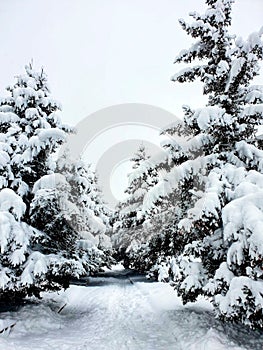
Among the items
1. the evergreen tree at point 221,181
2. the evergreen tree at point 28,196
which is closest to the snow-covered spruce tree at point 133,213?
the evergreen tree at point 28,196

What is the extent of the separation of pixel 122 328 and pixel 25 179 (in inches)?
240

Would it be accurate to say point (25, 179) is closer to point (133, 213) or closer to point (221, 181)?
point (221, 181)

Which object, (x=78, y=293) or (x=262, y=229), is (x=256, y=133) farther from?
(x=78, y=293)

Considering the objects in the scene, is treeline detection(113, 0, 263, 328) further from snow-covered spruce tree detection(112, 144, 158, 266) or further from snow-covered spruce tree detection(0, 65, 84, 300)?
snow-covered spruce tree detection(112, 144, 158, 266)

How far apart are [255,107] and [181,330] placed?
6.26 metres

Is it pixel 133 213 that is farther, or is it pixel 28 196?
pixel 133 213

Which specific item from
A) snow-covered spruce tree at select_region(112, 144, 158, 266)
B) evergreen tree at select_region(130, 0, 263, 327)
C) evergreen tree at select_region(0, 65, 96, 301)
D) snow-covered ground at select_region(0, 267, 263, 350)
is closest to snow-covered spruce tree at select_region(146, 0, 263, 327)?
evergreen tree at select_region(130, 0, 263, 327)

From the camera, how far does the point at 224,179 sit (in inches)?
267

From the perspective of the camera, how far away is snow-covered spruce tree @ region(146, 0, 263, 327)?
18.1 feet

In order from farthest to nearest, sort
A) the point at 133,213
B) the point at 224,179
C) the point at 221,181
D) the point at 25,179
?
the point at 133,213, the point at 25,179, the point at 224,179, the point at 221,181

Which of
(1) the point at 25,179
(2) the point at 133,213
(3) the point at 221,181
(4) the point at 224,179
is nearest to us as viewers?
(3) the point at 221,181

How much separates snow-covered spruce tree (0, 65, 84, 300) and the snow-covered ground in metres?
1.08

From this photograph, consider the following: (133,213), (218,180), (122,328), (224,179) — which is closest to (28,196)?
(122,328)

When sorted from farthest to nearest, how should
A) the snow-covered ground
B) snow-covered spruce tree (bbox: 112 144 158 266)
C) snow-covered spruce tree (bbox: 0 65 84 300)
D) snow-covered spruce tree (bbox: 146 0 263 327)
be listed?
snow-covered spruce tree (bbox: 112 144 158 266) < snow-covered spruce tree (bbox: 0 65 84 300) < the snow-covered ground < snow-covered spruce tree (bbox: 146 0 263 327)
